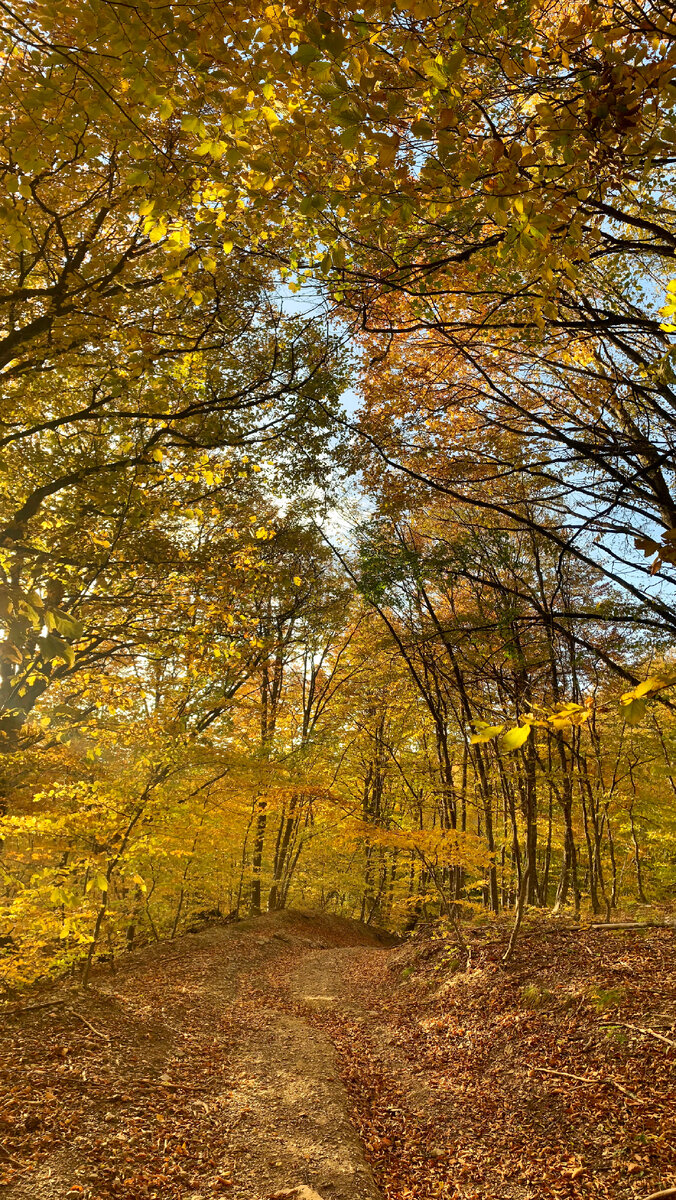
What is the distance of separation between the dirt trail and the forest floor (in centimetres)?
2

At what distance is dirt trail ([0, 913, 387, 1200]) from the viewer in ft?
11.7

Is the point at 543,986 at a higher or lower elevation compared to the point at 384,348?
lower

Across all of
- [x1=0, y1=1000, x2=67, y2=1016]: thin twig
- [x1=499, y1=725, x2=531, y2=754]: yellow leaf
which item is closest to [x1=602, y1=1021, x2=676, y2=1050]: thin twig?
[x1=499, y1=725, x2=531, y2=754]: yellow leaf

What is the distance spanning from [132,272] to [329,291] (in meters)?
2.75

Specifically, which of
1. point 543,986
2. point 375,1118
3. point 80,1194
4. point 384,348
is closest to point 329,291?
point 384,348

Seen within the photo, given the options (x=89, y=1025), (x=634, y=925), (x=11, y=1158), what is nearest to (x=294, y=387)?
(x=11, y=1158)

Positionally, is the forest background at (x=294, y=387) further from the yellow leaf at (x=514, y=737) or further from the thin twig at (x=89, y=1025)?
the thin twig at (x=89, y=1025)

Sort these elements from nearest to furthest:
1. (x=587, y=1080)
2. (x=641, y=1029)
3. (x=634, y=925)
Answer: (x=587, y=1080) < (x=641, y=1029) < (x=634, y=925)

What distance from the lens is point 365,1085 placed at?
5500 mm

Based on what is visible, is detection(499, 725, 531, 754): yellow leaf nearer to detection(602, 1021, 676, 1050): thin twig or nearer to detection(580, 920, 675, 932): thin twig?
detection(602, 1021, 676, 1050): thin twig

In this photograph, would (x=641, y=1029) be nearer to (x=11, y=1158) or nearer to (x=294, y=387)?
(x=11, y=1158)

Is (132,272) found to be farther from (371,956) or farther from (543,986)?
(371,956)

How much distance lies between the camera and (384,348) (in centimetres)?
562

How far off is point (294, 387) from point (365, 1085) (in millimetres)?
6988
